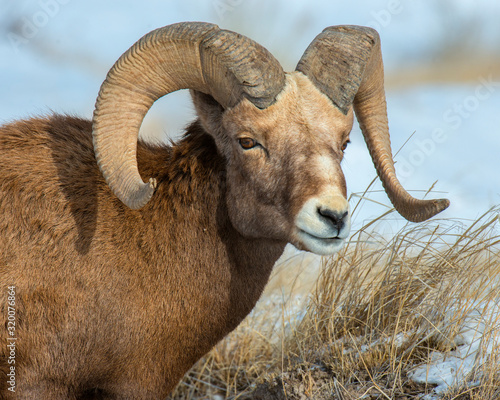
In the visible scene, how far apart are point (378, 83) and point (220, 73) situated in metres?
1.80

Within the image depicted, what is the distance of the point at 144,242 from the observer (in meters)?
4.72

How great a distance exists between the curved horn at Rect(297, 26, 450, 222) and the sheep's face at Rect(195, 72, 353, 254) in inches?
6.1

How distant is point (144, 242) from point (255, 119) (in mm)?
1380

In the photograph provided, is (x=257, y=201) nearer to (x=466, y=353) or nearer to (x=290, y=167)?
(x=290, y=167)

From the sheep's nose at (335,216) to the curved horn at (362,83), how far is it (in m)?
1.19

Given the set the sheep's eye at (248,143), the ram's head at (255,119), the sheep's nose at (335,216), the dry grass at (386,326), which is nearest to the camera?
the sheep's nose at (335,216)

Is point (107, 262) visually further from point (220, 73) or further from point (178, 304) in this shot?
point (220, 73)

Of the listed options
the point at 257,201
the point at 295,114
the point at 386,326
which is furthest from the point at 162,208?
the point at 386,326

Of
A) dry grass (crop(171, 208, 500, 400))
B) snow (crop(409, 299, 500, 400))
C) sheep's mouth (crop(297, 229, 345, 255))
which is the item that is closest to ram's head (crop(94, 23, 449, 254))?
sheep's mouth (crop(297, 229, 345, 255))

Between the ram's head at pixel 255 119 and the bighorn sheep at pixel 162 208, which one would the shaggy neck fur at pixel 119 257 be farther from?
the ram's head at pixel 255 119

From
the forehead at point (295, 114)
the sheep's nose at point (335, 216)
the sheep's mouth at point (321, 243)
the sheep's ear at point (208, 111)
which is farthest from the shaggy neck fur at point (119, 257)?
the sheep's nose at point (335, 216)

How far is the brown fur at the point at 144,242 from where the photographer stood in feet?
14.4

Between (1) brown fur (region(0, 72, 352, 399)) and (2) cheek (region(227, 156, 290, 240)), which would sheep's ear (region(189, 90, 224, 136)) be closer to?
(1) brown fur (region(0, 72, 352, 399))

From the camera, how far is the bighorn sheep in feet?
14.4
